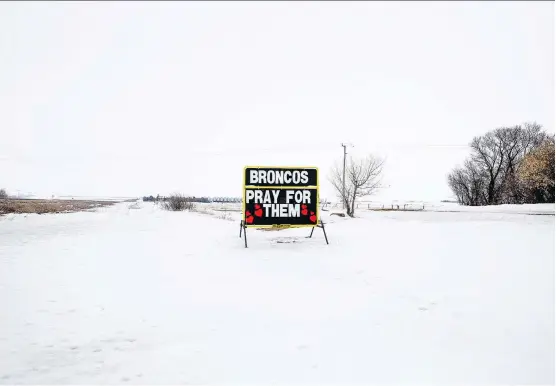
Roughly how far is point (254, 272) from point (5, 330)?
4.49 meters

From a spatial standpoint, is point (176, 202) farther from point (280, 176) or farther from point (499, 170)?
point (499, 170)

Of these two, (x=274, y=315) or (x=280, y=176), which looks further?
(x=280, y=176)

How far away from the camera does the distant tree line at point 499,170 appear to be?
3966cm

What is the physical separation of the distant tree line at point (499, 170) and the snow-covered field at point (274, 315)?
35.6m

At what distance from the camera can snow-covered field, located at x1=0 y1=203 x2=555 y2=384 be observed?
3744 mm

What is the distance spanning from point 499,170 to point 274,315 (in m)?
49.9

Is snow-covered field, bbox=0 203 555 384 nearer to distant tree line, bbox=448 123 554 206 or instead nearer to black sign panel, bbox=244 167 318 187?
black sign panel, bbox=244 167 318 187

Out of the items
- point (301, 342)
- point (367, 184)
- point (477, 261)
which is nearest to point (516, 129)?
point (367, 184)

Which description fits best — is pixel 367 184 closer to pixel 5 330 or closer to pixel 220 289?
pixel 220 289

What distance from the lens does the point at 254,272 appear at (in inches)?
310

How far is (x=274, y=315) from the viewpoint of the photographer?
5.20m

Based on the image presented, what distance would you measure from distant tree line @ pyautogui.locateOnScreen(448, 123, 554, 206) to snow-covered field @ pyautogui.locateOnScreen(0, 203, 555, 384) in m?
35.6

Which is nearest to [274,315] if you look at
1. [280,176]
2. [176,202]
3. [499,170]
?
[280,176]

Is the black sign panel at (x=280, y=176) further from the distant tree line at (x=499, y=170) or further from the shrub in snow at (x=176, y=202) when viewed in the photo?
the distant tree line at (x=499, y=170)
